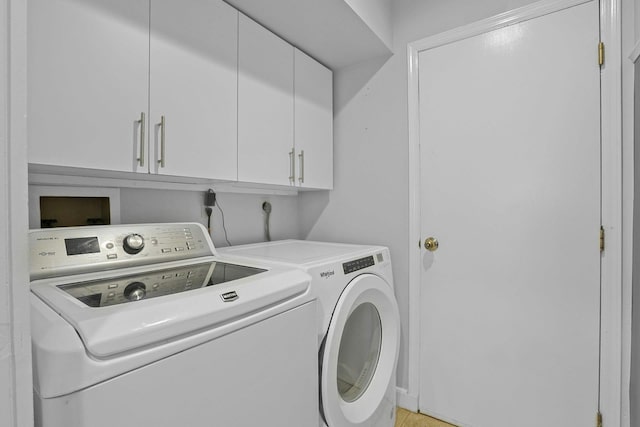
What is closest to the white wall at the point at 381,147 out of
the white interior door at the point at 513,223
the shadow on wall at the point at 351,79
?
the shadow on wall at the point at 351,79

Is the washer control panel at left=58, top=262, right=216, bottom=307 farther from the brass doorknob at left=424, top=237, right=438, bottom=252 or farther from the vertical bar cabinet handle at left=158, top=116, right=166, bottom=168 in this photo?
the brass doorknob at left=424, top=237, right=438, bottom=252

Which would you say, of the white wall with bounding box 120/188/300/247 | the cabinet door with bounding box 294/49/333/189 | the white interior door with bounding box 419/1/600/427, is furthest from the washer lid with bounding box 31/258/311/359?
the white interior door with bounding box 419/1/600/427

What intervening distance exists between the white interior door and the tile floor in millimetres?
56

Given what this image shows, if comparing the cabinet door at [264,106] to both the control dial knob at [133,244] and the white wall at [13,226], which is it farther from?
the white wall at [13,226]

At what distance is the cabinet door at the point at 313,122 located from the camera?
1.80 m

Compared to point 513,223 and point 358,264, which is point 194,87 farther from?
point 513,223

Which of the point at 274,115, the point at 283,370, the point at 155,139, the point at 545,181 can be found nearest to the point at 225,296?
the point at 283,370

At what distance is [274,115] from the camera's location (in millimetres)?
1619

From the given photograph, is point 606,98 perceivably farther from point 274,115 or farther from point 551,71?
point 274,115

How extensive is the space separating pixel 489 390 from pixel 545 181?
3.65ft

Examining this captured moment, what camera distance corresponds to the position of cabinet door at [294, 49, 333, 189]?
180cm

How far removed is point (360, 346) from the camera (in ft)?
5.46

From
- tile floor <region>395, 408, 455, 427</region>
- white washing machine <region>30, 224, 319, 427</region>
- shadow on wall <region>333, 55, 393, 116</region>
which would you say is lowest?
tile floor <region>395, 408, 455, 427</region>

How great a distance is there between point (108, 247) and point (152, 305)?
1.83 ft
